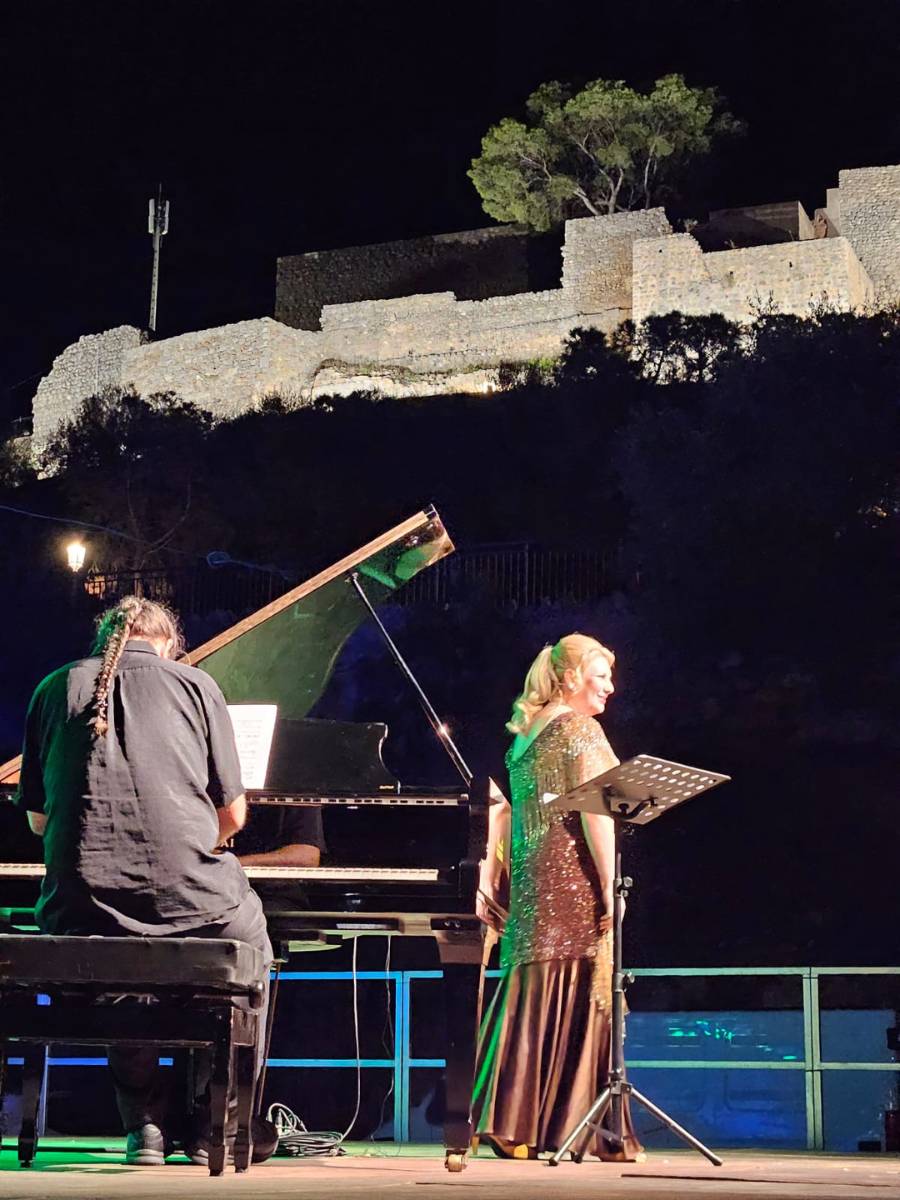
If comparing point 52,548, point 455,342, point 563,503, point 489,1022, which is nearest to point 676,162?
point 455,342

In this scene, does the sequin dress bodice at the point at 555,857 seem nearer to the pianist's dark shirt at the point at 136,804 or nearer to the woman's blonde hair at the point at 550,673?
the woman's blonde hair at the point at 550,673

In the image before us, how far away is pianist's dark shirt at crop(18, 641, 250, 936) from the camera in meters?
3.61

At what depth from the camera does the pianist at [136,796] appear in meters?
3.61

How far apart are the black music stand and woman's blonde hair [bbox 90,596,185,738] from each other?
3.69 feet

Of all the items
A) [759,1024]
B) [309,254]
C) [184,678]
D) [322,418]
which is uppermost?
[309,254]

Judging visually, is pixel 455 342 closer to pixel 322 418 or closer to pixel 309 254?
pixel 322 418

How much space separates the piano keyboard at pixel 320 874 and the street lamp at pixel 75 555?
21850 millimetres

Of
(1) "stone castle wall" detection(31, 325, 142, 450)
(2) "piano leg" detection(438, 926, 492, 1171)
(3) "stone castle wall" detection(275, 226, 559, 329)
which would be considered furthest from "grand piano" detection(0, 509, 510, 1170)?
(3) "stone castle wall" detection(275, 226, 559, 329)

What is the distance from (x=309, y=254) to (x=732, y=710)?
83.3 ft

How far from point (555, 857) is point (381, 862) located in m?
0.58

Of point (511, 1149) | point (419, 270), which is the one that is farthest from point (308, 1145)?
point (419, 270)

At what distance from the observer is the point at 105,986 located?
3625mm

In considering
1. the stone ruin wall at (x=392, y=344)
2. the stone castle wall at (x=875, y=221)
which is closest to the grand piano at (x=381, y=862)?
the stone ruin wall at (x=392, y=344)

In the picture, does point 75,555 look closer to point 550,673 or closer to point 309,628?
point 309,628
